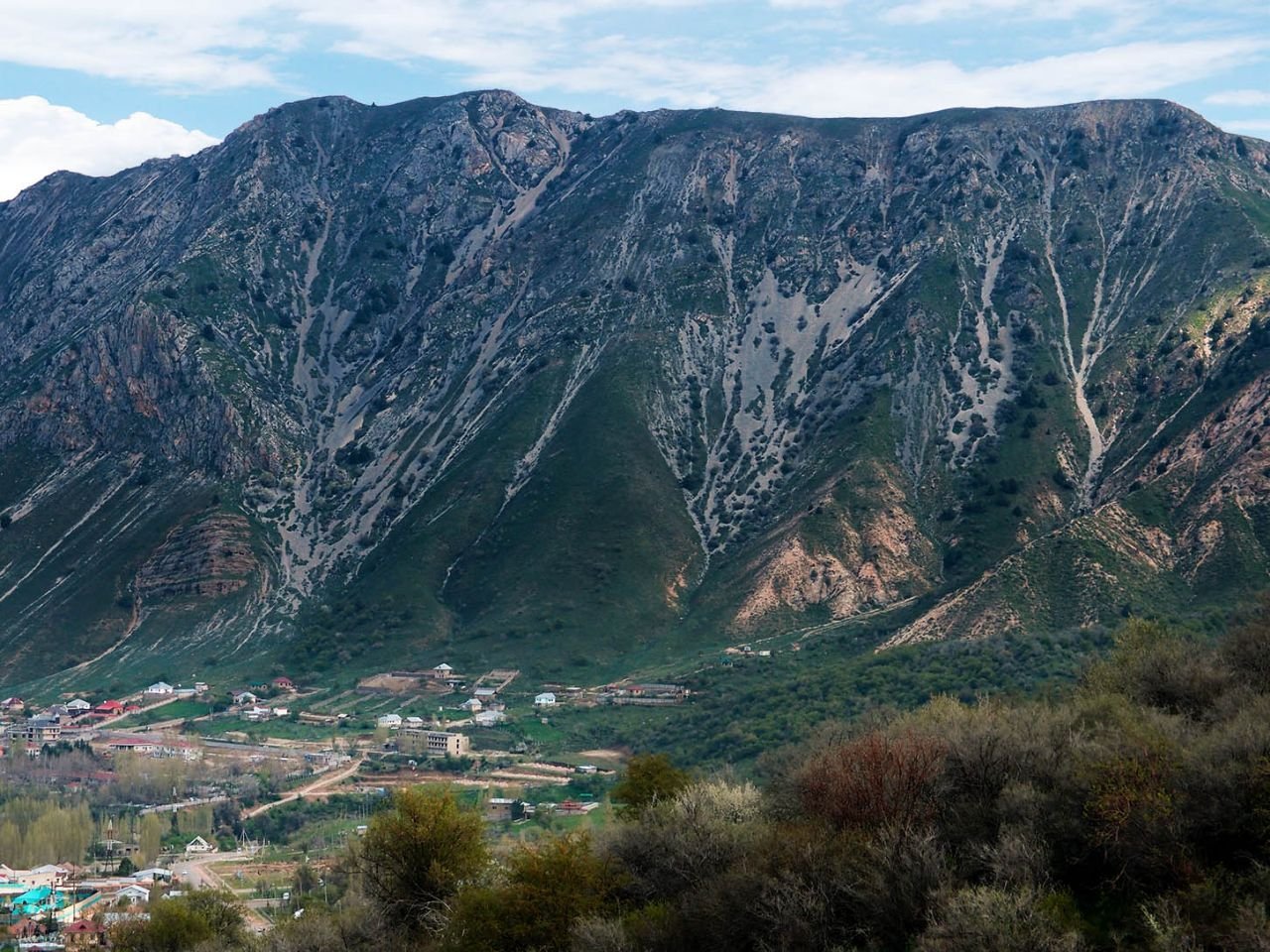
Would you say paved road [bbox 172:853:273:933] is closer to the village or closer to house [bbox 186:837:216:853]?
the village

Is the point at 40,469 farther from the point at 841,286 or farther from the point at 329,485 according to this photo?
the point at 841,286

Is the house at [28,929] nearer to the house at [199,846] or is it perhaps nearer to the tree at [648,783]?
the house at [199,846]

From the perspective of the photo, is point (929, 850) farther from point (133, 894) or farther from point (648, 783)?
point (133, 894)

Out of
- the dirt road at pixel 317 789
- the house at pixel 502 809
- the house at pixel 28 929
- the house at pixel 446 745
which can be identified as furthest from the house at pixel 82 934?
the house at pixel 446 745

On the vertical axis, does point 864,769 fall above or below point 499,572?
above

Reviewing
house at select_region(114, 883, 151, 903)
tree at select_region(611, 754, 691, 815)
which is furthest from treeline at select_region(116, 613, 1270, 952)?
house at select_region(114, 883, 151, 903)

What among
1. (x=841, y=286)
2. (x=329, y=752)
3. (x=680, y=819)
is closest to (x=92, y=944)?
(x=680, y=819)

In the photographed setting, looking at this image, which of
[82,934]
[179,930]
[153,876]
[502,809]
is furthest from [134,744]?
[179,930]
